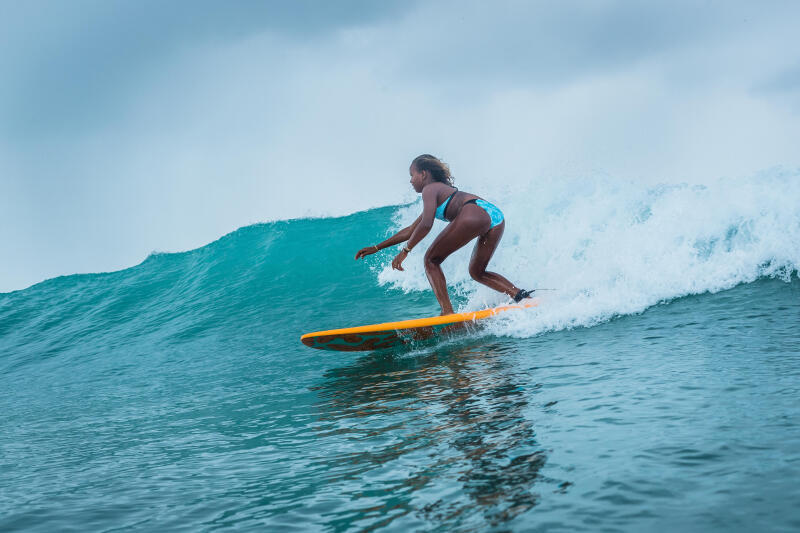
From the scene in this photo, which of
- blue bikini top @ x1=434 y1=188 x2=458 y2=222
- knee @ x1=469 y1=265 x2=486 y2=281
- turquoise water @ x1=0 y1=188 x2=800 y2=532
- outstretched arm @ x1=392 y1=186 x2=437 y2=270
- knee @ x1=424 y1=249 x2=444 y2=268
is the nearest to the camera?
turquoise water @ x1=0 y1=188 x2=800 y2=532

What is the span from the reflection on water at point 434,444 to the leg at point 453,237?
1342mm

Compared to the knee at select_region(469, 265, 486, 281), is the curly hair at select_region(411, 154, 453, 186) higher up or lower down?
higher up

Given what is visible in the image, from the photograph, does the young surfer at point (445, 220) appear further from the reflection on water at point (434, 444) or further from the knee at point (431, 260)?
the reflection on water at point (434, 444)

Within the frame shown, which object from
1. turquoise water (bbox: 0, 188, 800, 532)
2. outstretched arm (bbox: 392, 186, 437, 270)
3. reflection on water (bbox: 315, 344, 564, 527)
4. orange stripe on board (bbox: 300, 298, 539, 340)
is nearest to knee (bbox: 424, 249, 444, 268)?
outstretched arm (bbox: 392, 186, 437, 270)

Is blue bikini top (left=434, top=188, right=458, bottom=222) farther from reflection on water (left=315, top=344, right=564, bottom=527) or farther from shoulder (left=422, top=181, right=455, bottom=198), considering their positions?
reflection on water (left=315, top=344, right=564, bottom=527)

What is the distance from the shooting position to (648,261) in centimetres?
765

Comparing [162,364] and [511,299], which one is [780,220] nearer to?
[511,299]

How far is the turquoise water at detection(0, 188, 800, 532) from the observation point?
222cm

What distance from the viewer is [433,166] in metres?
6.41

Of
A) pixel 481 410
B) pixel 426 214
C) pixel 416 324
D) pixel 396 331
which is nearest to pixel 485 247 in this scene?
pixel 426 214

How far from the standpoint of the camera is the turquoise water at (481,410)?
2.22 metres

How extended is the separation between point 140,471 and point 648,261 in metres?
6.34

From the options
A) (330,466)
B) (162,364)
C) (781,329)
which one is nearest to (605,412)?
(330,466)

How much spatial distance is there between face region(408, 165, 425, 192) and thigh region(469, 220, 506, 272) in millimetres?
847
